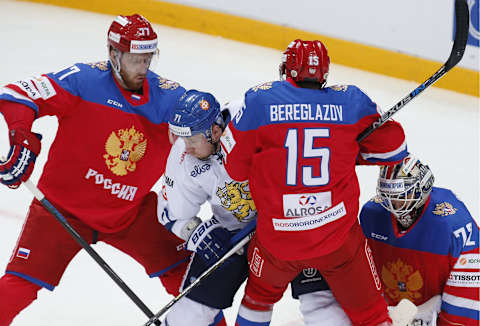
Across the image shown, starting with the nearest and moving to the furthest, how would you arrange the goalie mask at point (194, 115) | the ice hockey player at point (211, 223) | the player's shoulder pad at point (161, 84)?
the goalie mask at point (194, 115) → the ice hockey player at point (211, 223) → the player's shoulder pad at point (161, 84)

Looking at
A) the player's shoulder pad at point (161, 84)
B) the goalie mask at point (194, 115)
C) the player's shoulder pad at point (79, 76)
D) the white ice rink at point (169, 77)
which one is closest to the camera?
the goalie mask at point (194, 115)

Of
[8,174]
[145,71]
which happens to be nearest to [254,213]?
[145,71]

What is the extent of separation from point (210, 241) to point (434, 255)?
2.59 ft

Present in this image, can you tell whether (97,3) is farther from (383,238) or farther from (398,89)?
(383,238)

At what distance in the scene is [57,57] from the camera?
629 centimetres

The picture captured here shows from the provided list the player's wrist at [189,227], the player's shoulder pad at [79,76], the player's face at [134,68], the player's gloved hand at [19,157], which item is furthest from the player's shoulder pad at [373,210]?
the player's gloved hand at [19,157]

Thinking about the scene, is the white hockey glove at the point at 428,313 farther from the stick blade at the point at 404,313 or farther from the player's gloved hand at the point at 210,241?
the player's gloved hand at the point at 210,241

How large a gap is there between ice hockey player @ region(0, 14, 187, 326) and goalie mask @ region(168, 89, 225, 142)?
0.86 ft

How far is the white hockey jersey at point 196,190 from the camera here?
9.42ft

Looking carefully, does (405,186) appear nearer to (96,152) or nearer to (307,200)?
(307,200)

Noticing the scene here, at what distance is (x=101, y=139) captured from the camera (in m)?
2.99

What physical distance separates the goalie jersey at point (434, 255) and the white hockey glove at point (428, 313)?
26 mm

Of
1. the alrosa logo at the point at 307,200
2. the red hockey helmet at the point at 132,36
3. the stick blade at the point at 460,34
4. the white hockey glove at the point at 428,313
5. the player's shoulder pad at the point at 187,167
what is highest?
the stick blade at the point at 460,34

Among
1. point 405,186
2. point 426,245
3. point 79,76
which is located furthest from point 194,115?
point 426,245
